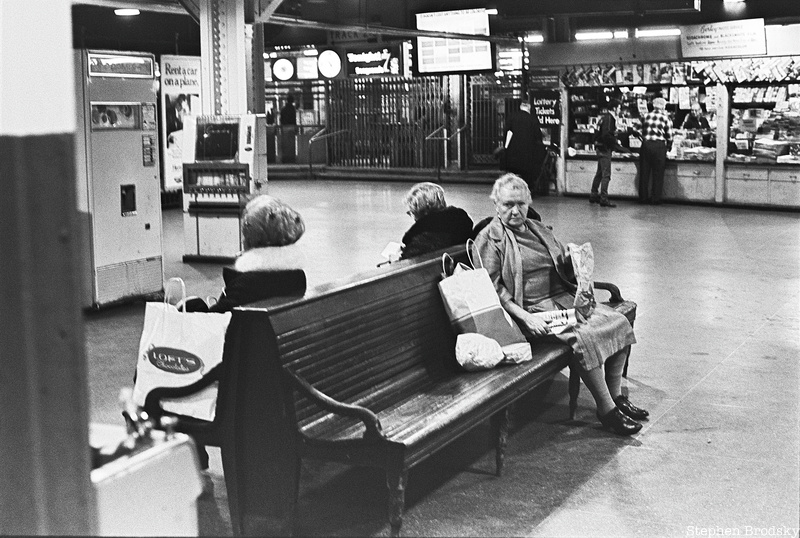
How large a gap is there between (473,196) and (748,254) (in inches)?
308

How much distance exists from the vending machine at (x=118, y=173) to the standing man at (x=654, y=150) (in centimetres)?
1029

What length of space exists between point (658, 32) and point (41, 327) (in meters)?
17.7

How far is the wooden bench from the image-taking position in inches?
158

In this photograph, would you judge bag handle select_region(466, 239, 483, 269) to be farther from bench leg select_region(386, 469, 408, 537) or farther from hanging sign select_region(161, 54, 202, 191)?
hanging sign select_region(161, 54, 202, 191)

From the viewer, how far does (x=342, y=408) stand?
395cm

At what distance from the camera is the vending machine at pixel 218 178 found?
11.4 meters

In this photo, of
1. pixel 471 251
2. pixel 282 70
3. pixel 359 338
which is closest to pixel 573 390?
pixel 471 251

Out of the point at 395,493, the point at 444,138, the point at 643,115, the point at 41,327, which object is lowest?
the point at 395,493

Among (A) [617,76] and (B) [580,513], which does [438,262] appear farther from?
(A) [617,76]

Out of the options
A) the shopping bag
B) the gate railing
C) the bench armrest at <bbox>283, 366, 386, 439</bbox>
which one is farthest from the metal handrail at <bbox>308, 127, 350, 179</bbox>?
the bench armrest at <bbox>283, 366, 386, 439</bbox>

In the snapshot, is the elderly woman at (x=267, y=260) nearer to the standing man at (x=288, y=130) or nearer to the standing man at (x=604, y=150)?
the standing man at (x=604, y=150)

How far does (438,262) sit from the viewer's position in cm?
552

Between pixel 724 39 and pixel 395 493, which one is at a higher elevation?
pixel 724 39

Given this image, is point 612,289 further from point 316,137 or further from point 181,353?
point 316,137
